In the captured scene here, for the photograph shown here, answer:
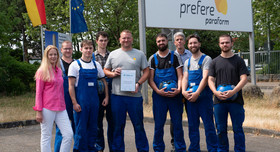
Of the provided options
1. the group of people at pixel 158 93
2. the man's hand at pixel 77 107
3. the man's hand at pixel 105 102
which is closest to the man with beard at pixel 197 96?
the group of people at pixel 158 93

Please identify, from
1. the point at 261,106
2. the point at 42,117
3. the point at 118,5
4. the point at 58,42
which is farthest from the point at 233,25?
the point at 118,5

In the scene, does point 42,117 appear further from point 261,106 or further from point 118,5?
point 118,5

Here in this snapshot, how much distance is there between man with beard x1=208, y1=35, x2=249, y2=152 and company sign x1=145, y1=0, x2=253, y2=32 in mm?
5983

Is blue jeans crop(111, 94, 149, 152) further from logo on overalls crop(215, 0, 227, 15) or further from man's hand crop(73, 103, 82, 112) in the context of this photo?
logo on overalls crop(215, 0, 227, 15)

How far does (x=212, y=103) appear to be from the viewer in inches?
225

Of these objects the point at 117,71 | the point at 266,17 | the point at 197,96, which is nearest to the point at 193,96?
the point at 197,96

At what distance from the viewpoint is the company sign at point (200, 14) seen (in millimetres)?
11523

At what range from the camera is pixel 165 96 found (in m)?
5.69

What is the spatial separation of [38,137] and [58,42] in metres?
3.14

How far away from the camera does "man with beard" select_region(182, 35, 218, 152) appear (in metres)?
5.54

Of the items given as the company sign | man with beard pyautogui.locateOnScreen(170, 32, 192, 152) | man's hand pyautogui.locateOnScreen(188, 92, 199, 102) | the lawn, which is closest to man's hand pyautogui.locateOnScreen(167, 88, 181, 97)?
man's hand pyautogui.locateOnScreen(188, 92, 199, 102)

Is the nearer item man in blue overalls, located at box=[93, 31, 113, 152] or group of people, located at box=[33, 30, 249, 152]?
group of people, located at box=[33, 30, 249, 152]

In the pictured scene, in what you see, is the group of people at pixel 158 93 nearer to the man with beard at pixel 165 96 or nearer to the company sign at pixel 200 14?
the man with beard at pixel 165 96

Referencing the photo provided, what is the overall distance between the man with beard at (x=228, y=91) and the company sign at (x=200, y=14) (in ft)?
19.6
